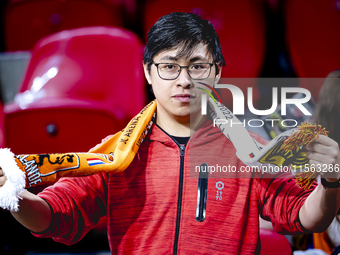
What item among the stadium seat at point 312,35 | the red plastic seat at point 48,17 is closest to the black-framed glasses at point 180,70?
the stadium seat at point 312,35

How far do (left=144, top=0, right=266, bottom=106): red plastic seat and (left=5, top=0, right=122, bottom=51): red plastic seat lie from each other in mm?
156

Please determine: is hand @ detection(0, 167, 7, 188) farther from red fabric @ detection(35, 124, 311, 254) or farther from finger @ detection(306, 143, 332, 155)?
finger @ detection(306, 143, 332, 155)

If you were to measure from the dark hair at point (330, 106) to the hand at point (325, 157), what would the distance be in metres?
0.18

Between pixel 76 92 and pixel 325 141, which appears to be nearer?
pixel 325 141

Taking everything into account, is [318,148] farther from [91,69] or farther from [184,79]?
[91,69]

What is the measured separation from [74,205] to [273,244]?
392mm

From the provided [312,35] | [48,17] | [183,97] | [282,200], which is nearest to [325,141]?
[282,200]

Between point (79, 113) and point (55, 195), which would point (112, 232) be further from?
point (79, 113)

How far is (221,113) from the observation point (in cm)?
61

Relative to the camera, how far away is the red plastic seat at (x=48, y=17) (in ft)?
3.49

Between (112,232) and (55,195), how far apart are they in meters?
0.13

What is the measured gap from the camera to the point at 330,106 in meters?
0.68

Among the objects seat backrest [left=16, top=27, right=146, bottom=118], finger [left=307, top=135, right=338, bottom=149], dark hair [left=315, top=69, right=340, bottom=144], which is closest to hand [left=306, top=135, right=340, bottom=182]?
finger [left=307, top=135, right=338, bottom=149]

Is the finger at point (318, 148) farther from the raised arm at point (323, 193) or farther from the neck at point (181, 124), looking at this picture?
the neck at point (181, 124)
